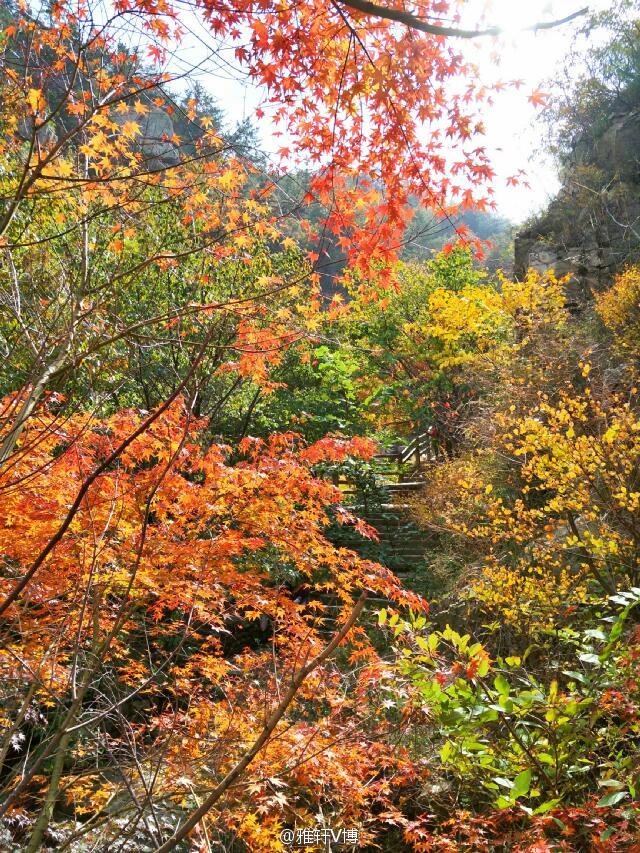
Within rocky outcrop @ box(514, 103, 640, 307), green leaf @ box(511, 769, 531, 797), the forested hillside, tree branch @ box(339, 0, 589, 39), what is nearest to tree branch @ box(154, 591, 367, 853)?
the forested hillside

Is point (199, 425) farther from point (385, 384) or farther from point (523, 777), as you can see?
point (385, 384)

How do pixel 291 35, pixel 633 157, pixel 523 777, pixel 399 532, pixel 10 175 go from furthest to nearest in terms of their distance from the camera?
1. pixel 633 157
2. pixel 399 532
3. pixel 10 175
4. pixel 291 35
5. pixel 523 777

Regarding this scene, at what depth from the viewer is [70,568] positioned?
3896 mm

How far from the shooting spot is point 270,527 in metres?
4.95

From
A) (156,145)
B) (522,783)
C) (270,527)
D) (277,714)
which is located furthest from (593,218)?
(277,714)

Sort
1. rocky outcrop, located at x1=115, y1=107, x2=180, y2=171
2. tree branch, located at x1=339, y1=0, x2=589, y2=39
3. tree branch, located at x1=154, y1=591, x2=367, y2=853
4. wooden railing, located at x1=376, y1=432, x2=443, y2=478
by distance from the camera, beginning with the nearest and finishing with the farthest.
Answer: tree branch, located at x1=154, y1=591, x2=367, y2=853, tree branch, located at x1=339, y1=0, x2=589, y2=39, rocky outcrop, located at x1=115, y1=107, x2=180, y2=171, wooden railing, located at x1=376, y1=432, x2=443, y2=478

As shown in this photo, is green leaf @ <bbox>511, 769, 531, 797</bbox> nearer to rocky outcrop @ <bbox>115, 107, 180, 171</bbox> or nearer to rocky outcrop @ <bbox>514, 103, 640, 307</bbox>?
rocky outcrop @ <bbox>115, 107, 180, 171</bbox>

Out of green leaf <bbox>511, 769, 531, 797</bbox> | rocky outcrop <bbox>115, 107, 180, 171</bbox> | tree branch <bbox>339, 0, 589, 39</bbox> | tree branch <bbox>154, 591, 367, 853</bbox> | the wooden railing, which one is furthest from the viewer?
the wooden railing

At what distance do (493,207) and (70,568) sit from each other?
160 inches

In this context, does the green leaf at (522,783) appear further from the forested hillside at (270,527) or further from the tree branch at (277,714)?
the tree branch at (277,714)

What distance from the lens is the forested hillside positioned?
93.3 inches

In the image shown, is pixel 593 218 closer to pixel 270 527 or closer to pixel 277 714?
pixel 270 527

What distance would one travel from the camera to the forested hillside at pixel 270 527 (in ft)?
7.77

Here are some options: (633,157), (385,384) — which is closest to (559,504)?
(385,384)
